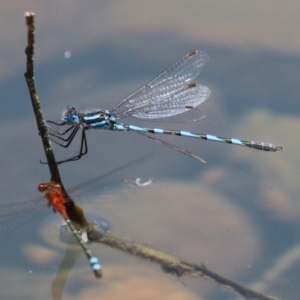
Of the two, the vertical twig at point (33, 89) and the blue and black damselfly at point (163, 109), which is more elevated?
the vertical twig at point (33, 89)

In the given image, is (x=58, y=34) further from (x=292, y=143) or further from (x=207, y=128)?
(x=292, y=143)

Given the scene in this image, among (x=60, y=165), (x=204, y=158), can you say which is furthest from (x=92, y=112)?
(x=204, y=158)

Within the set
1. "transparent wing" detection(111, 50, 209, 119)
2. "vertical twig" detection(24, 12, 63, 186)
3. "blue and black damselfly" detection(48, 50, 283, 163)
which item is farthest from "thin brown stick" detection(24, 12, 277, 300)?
"transparent wing" detection(111, 50, 209, 119)

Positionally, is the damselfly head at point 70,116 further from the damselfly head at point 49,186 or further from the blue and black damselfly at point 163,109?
the damselfly head at point 49,186

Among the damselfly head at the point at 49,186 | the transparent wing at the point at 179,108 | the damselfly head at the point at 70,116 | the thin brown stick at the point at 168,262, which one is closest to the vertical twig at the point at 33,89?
the damselfly head at the point at 49,186

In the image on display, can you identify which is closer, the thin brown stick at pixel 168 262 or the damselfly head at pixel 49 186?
the damselfly head at pixel 49 186

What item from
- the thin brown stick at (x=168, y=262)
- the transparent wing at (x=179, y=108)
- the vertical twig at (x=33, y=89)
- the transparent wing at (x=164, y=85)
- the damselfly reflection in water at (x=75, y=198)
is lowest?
the thin brown stick at (x=168, y=262)

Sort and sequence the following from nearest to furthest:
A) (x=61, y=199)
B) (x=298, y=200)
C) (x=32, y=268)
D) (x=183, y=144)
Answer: (x=61, y=199) < (x=32, y=268) < (x=298, y=200) < (x=183, y=144)
